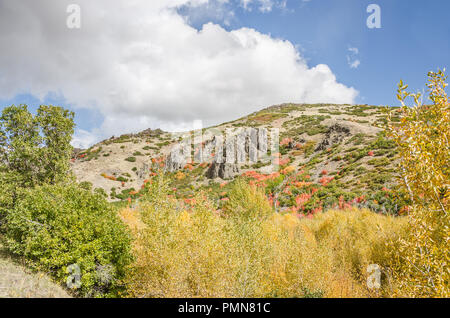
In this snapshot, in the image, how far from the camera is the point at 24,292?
7.03 m

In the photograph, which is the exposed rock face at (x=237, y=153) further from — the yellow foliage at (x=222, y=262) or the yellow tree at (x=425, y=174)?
the yellow tree at (x=425, y=174)

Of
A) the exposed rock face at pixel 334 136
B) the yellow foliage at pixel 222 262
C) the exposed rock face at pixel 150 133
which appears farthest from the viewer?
the exposed rock face at pixel 150 133

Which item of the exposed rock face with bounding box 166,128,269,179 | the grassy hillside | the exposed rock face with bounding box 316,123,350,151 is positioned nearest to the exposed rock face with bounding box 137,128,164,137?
the grassy hillside

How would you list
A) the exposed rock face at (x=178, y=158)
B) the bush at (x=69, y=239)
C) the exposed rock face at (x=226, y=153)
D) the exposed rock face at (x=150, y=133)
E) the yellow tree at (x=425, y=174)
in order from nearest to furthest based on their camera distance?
the yellow tree at (x=425, y=174), the bush at (x=69, y=239), the exposed rock face at (x=226, y=153), the exposed rock face at (x=178, y=158), the exposed rock face at (x=150, y=133)

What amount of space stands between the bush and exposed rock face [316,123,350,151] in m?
46.1

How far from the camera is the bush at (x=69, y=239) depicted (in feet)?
31.3

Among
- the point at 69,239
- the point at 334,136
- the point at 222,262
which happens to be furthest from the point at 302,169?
the point at 69,239

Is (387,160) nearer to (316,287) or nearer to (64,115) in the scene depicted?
(316,287)

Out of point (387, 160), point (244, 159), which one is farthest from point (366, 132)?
point (244, 159)

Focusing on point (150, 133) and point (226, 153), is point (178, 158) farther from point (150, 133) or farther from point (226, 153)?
point (150, 133)

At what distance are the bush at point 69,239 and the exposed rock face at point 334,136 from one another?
46060 millimetres

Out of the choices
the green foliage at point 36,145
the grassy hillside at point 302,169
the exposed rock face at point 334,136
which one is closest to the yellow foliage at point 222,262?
the grassy hillside at point 302,169

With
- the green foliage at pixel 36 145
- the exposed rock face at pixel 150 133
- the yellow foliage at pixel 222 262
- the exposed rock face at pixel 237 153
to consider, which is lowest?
the yellow foliage at pixel 222 262

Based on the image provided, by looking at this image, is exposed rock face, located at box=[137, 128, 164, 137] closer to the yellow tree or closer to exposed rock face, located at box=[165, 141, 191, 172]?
exposed rock face, located at box=[165, 141, 191, 172]
